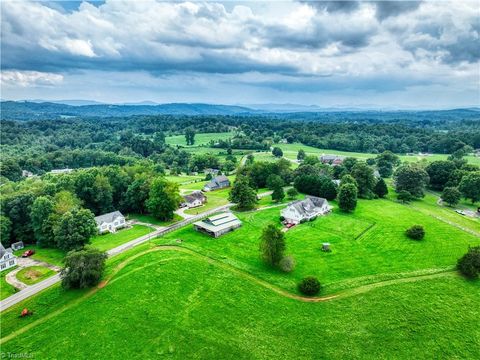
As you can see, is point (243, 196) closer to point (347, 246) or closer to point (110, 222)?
point (347, 246)

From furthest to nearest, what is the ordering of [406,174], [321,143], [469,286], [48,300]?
[321,143] < [406,174] < [469,286] < [48,300]

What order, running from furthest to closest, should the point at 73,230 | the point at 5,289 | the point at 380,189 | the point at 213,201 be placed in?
the point at 380,189, the point at 213,201, the point at 73,230, the point at 5,289

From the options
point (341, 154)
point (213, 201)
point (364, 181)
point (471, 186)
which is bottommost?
point (213, 201)

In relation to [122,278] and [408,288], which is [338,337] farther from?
[122,278]

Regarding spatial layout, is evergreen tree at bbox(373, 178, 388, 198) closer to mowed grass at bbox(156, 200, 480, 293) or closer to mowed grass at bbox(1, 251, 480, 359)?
mowed grass at bbox(156, 200, 480, 293)

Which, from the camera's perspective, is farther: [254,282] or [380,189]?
[380,189]

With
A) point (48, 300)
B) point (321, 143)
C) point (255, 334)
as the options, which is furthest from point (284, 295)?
point (321, 143)

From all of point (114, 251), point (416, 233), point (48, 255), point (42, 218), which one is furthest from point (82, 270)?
point (416, 233)
